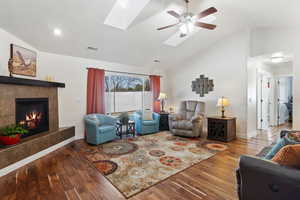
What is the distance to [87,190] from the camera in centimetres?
204

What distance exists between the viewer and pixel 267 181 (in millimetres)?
1231

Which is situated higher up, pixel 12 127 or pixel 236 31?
pixel 236 31

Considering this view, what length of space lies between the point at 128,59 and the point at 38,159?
3.50 m

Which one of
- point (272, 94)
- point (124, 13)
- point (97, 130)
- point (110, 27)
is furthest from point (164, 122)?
point (272, 94)

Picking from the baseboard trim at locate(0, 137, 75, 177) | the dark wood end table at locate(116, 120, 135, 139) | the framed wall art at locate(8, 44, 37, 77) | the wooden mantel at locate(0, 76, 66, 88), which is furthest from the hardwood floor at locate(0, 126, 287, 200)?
the framed wall art at locate(8, 44, 37, 77)

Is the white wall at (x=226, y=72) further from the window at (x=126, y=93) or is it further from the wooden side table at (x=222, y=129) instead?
the window at (x=126, y=93)

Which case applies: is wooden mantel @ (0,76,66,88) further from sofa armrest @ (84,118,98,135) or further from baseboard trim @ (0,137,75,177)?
baseboard trim @ (0,137,75,177)

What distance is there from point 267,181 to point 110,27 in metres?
3.67

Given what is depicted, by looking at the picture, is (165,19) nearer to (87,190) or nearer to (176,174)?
(176,174)

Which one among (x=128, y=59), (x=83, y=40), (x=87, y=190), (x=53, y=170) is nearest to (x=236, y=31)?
(x=128, y=59)

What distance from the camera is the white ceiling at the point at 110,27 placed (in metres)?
2.70

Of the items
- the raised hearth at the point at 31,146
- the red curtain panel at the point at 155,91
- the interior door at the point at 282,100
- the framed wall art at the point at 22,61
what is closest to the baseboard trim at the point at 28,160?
the raised hearth at the point at 31,146

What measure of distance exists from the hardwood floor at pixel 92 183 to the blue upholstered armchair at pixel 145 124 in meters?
2.17

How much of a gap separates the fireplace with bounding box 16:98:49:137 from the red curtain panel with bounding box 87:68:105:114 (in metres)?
1.07
